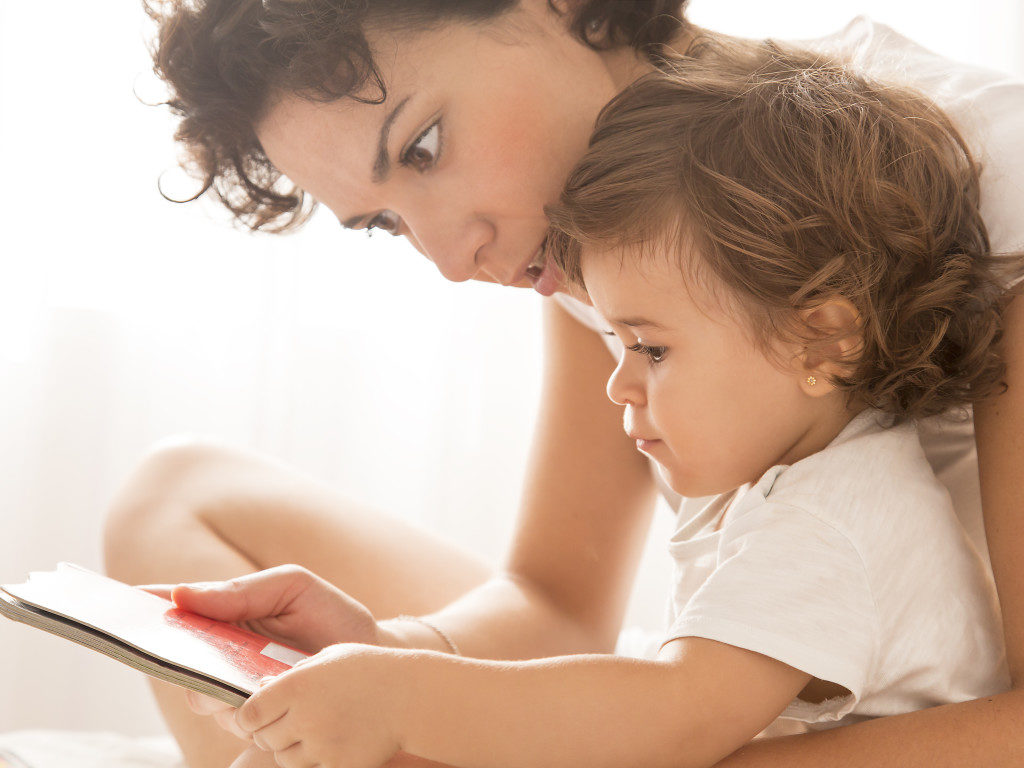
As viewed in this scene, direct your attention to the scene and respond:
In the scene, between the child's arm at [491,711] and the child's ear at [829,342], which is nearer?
the child's arm at [491,711]

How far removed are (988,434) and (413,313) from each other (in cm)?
143

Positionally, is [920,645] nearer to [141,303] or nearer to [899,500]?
[899,500]

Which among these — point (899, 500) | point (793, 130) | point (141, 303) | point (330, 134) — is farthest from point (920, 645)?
point (141, 303)

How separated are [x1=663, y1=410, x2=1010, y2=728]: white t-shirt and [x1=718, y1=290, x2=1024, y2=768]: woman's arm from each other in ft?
0.09

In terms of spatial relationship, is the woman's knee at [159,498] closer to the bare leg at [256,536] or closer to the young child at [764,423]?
the bare leg at [256,536]

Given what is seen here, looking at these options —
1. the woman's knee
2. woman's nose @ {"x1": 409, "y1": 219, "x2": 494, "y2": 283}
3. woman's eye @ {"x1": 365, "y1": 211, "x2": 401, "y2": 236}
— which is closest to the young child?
woman's nose @ {"x1": 409, "y1": 219, "x2": 494, "y2": 283}

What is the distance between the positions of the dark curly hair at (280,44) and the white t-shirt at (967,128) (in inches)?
8.2

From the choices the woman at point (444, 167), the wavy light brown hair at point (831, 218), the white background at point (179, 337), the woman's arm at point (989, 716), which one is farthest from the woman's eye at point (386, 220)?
the white background at point (179, 337)

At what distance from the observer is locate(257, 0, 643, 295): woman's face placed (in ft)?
3.31

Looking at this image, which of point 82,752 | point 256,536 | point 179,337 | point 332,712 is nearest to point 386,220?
point 256,536

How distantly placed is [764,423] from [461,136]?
1.29 feet

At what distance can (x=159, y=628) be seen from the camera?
840mm

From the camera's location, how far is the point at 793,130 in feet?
2.88

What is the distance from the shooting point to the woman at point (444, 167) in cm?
83
